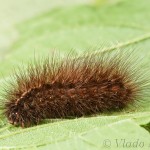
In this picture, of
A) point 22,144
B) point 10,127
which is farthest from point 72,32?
point 22,144
